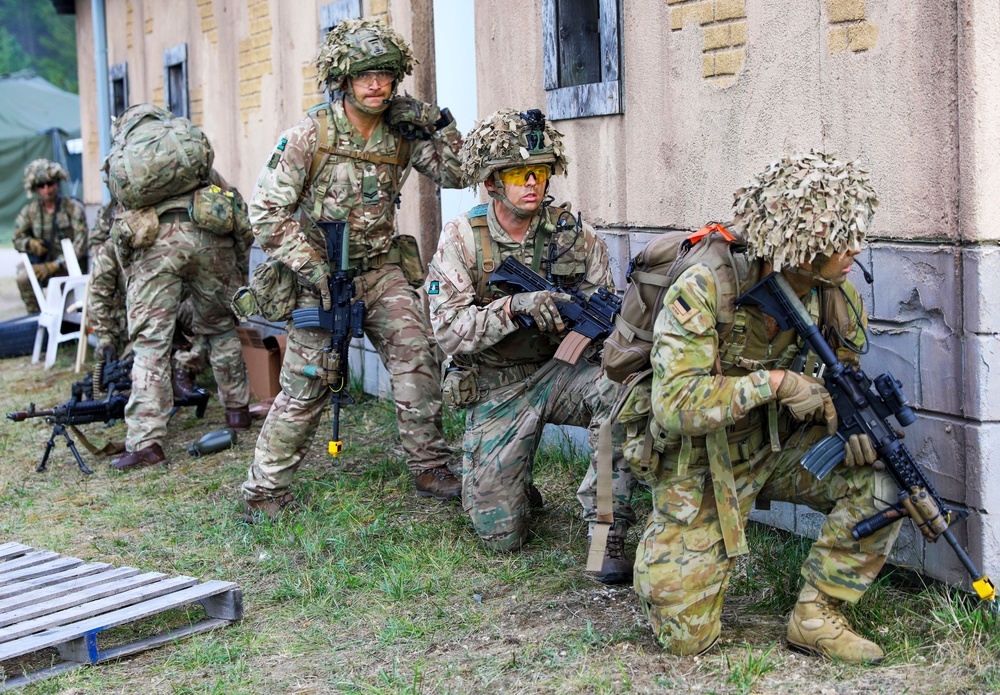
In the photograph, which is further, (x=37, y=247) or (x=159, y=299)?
(x=37, y=247)

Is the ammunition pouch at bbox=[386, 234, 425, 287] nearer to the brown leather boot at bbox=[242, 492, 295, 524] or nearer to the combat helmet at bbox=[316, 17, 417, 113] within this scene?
the combat helmet at bbox=[316, 17, 417, 113]

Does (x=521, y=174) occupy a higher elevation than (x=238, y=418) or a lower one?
higher

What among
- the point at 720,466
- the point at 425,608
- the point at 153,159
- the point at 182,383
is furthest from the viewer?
the point at 182,383

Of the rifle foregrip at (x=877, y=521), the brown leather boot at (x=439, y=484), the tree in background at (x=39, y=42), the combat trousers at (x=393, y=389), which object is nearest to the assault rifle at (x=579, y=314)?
the combat trousers at (x=393, y=389)

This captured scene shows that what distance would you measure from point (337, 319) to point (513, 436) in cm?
Result: 112

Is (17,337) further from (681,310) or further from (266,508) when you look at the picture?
(681,310)

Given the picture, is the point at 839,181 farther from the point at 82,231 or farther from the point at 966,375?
the point at 82,231

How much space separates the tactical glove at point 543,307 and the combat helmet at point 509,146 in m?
0.40

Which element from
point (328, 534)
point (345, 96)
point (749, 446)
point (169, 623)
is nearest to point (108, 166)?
point (345, 96)

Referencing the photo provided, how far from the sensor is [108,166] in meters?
7.03

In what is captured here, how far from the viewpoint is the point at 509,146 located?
460 cm

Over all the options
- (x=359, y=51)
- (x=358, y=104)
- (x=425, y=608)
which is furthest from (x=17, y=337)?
(x=425, y=608)

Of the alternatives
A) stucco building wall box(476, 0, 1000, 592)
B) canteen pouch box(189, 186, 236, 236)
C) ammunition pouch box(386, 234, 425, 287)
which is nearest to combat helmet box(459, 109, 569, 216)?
stucco building wall box(476, 0, 1000, 592)

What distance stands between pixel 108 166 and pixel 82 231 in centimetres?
496
